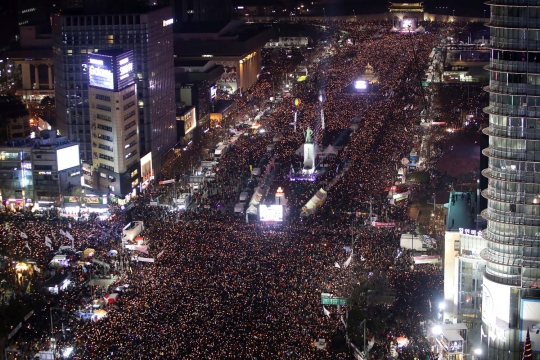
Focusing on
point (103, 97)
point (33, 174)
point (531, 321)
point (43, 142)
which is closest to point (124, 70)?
point (103, 97)

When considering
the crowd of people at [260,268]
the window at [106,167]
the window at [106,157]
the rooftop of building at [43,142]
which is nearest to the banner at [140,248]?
the crowd of people at [260,268]

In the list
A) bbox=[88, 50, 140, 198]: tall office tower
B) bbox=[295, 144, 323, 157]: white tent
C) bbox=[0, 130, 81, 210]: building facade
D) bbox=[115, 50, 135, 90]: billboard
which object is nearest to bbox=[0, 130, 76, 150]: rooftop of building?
bbox=[0, 130, 81, 210]: building facade

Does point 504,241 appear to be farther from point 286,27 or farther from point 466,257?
point 286,27

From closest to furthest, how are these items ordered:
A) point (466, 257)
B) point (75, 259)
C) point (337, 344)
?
point (337, 344)
point (466, 257)
point (75, 259)

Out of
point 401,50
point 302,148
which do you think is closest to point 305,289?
point 302,148

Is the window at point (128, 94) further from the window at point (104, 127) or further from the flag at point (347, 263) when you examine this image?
the flag at point (347, 263)

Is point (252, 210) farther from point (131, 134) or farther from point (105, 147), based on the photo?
point (105, 147)
